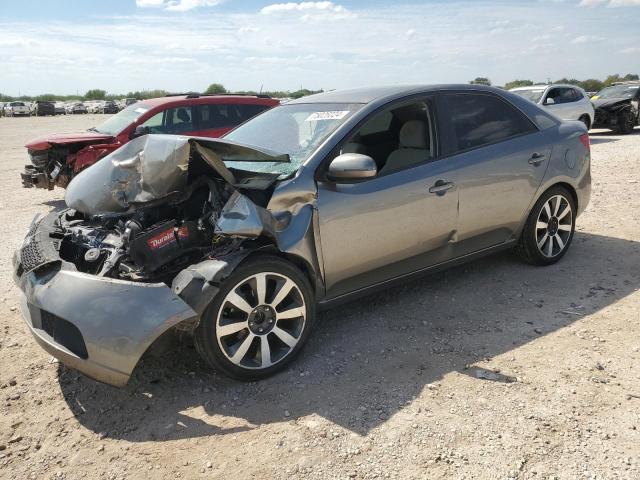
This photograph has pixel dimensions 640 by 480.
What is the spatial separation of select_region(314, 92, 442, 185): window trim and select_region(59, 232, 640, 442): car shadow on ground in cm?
115

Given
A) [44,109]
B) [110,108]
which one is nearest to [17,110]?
[44,109]

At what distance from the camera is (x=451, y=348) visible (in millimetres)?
3604

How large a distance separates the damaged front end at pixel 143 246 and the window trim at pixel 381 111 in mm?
287

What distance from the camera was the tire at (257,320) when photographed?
3088 mm

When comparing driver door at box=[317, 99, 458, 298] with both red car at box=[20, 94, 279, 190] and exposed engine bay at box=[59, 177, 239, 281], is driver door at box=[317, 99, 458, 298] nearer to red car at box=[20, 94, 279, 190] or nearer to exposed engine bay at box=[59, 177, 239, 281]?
exposed engine bay at box=[59, 177, 239, 281]

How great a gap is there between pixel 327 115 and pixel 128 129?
5.73 metres

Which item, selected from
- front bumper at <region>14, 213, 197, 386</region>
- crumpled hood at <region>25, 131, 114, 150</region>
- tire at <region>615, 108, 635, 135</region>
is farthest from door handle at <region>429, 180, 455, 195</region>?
tire at <region>615, 108, 635, 135</region>

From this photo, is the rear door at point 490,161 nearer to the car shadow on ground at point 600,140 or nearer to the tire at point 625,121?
the car shadow on ground at point 600,140

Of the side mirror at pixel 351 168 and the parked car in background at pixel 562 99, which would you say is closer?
the side mirror at pixel 351 168

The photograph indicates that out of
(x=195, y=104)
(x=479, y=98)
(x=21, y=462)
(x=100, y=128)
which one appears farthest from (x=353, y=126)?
(x=100, y=128)

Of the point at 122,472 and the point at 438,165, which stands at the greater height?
the point at 438,165

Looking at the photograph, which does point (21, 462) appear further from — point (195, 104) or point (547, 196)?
point (195, 104)

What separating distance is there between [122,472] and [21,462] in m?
0.56

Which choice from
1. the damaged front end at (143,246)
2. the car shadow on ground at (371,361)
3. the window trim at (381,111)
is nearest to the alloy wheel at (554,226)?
the car shadow on ground at (371,361)
